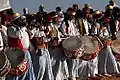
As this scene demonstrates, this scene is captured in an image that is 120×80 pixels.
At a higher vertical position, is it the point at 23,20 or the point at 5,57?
the point at 23,20

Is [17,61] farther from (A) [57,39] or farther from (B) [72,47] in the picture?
(B) [72,47]

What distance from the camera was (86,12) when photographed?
50.4 ft

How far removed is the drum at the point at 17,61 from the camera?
413 inches

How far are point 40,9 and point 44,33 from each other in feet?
12.2

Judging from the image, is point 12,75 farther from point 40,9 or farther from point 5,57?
point 40,9

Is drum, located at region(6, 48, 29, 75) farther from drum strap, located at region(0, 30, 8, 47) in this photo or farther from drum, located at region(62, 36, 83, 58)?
drum, located at region(62, 36, 83, 58)

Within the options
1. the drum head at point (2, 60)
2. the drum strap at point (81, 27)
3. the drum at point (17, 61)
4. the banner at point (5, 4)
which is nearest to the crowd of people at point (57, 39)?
the drum strap at point (81, 27)

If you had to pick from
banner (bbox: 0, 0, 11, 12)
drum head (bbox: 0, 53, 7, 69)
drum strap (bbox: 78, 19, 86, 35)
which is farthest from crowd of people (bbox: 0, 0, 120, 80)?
banner (bbox: 0, 0, 11, 12)

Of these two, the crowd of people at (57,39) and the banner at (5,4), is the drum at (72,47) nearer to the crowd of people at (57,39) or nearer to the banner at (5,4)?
the crowd of people at (57,39)

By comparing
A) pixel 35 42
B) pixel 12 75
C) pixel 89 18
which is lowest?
pixel 12 75

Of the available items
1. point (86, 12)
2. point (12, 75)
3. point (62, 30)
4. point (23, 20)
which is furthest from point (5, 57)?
point (86, 12)

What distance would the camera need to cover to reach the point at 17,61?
10.6m

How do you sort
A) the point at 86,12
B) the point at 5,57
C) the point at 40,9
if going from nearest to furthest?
1. the point at 5,57
2. the point at 86,12
3. the point at 40,9

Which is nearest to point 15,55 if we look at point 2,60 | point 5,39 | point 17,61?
point 17,61
